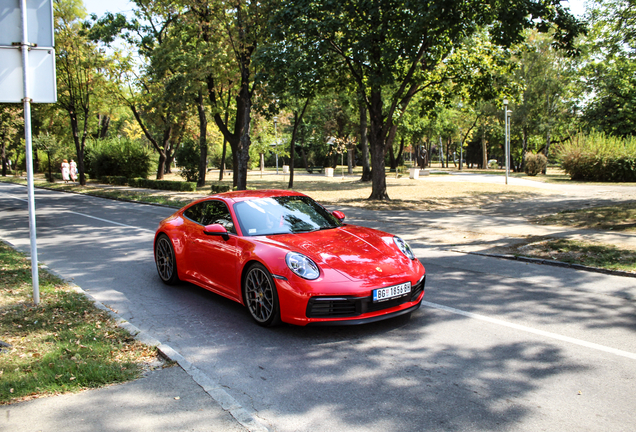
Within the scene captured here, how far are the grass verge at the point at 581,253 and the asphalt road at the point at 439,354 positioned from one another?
807 millimetres

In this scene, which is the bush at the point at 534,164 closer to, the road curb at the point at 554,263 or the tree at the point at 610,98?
the tree at the point at 610,98

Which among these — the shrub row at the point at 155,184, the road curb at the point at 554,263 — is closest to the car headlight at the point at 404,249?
the road curb at the point at 554,263

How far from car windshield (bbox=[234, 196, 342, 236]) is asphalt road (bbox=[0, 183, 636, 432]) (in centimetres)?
106

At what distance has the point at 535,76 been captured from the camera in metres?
49.1

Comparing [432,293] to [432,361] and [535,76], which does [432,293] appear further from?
[535,76]

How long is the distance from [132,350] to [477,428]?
309 centimetres

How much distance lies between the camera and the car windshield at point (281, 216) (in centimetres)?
579

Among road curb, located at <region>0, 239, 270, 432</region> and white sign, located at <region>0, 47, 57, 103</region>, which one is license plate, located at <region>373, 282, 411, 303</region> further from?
white sign, located at <region>0, 47, 57, 103</region>

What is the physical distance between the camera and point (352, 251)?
529cm

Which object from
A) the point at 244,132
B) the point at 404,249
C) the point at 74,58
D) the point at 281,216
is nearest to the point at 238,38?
the point at 244,132

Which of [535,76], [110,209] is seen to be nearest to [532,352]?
[110,209]

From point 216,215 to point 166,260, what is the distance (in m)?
1.42

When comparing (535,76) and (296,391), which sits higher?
(535,76)

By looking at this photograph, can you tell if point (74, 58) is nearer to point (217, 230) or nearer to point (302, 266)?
point (217, 230)
